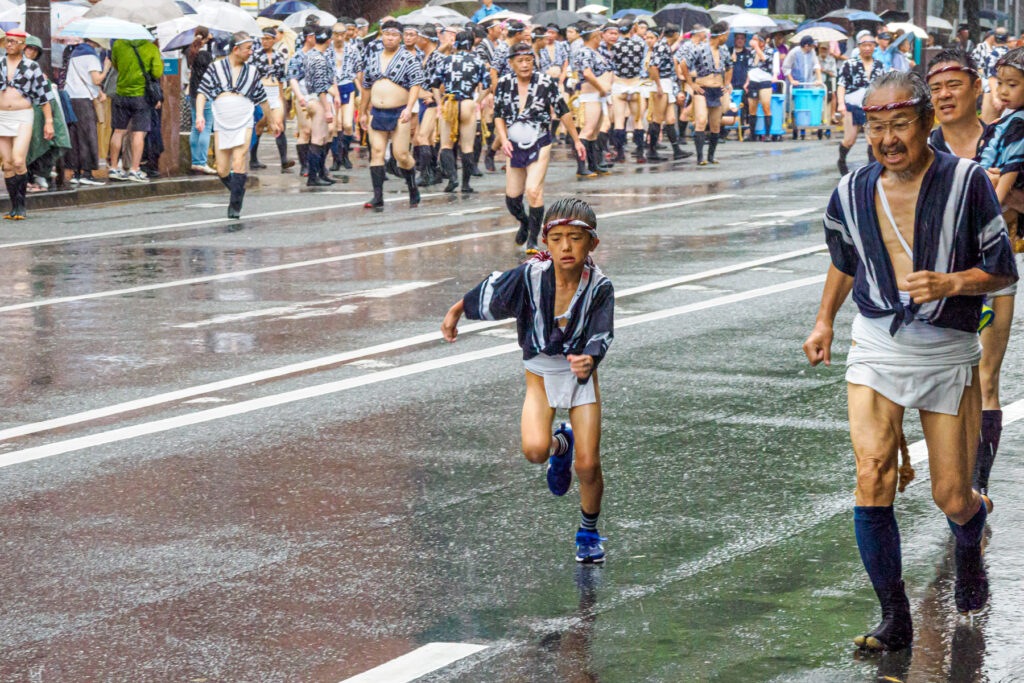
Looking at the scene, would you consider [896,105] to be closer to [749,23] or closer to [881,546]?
[881,546]

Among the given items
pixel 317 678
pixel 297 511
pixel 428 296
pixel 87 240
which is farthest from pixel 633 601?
pixel 87 240

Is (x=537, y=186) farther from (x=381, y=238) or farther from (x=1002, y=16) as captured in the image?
(x=1002, y=16)

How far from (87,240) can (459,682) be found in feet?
40.1

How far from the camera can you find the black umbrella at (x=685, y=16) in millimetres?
37531

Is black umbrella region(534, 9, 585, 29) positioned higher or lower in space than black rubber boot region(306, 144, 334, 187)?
higher

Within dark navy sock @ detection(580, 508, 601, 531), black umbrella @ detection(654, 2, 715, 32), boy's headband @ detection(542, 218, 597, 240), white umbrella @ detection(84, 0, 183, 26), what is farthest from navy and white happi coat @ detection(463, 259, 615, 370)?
black umbrella @ detection(654, 2, 715, 32)

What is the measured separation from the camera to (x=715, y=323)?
1091cm

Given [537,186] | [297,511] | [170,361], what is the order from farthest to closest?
[537,186]
[170,361]
[297,511]

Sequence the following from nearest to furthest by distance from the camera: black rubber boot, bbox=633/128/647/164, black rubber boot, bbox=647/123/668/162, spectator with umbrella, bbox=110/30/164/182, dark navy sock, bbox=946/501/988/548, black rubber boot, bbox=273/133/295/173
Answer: dark navy sock, bbox=946/501/988/548
spectator with umbrella, bbox=110/30/164/182
black rubber boot, bbox=273/133/295/173
black rubber boot, bbox=647/123/668/162
black rubber boot, bbox=633/128/647/164

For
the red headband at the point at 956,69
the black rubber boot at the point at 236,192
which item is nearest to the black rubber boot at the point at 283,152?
the black rubber boot at the point at 236,192

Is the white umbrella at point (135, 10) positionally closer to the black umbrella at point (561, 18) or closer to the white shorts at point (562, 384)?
the black umbrella at point (561, 18)

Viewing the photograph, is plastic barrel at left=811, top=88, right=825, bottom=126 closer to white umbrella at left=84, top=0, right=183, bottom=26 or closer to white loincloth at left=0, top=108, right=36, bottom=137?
white umbrella at left=84, top=0, right=183, bottom=26

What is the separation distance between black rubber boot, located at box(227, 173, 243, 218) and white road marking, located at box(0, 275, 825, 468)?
7501mm

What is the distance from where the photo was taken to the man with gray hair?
4.88 meters
